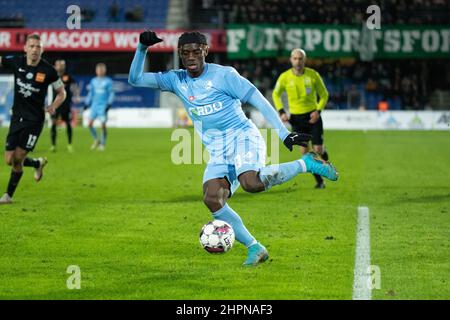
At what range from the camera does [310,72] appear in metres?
17.3

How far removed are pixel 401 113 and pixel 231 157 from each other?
34.6 m

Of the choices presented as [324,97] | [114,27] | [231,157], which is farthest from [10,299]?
[114,27]

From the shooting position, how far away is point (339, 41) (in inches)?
1720

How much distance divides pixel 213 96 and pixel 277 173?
979 mm

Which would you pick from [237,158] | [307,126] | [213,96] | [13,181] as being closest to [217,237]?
[237,158]

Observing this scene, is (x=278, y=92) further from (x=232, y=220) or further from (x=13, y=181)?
(x=232, y=220)

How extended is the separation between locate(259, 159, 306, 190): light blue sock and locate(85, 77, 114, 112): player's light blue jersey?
20.3 metres

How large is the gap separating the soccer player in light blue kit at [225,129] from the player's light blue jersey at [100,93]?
64.7ft

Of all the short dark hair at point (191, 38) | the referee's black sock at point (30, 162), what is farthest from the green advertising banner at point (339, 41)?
the short dark hair at point (191, 38)

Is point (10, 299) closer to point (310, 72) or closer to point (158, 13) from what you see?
point (310, 72)

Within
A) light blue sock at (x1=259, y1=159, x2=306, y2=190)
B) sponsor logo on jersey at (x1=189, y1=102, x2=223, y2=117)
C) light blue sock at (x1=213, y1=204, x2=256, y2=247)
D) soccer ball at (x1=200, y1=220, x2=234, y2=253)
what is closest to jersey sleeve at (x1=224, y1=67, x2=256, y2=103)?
sponsor logo on jersey at (x1=189, y1=102, x2=223, y2=117)

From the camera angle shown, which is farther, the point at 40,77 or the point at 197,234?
the point at 40,77

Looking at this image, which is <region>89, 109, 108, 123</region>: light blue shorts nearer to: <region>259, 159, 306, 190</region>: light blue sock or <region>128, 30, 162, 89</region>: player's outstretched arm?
<region>128, 30, 162, 89</region>: player's outstretched arm

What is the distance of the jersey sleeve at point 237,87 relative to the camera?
9008mm
